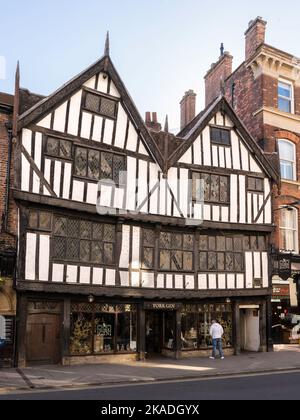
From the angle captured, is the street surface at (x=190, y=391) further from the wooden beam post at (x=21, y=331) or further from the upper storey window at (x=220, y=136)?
the upper storey window at (x=220, y=136)

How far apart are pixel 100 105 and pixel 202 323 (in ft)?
31.1

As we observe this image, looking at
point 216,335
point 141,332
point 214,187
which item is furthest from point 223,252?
point 141,332

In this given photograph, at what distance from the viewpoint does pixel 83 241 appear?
642 inches

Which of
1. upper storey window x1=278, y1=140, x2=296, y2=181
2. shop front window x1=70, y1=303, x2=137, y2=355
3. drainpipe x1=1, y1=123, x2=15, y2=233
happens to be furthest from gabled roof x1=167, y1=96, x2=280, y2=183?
drainpipe x1=1, y1=123, x2=15, y2=233

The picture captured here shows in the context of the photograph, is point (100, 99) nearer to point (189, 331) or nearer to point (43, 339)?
point (43, 339)

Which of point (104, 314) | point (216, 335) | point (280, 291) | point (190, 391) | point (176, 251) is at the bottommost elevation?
point (190, 391)

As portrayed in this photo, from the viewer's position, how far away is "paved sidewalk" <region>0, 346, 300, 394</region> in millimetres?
12078

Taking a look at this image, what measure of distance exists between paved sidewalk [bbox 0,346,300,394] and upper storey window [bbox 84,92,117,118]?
880 centimetres

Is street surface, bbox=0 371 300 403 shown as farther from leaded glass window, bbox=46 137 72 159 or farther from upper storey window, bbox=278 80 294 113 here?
upper storey window, bbox=278 80 294 113

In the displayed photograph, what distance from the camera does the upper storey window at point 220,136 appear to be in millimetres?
19891

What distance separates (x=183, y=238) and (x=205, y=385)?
744 cm

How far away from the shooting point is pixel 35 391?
11086mm

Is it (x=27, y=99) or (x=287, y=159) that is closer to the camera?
(x=27, y=99)

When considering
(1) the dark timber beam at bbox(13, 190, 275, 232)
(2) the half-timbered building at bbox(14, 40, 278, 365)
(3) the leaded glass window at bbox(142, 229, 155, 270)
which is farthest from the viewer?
(3) the leaded glass window at bbox(142, 229, 155, 270)
